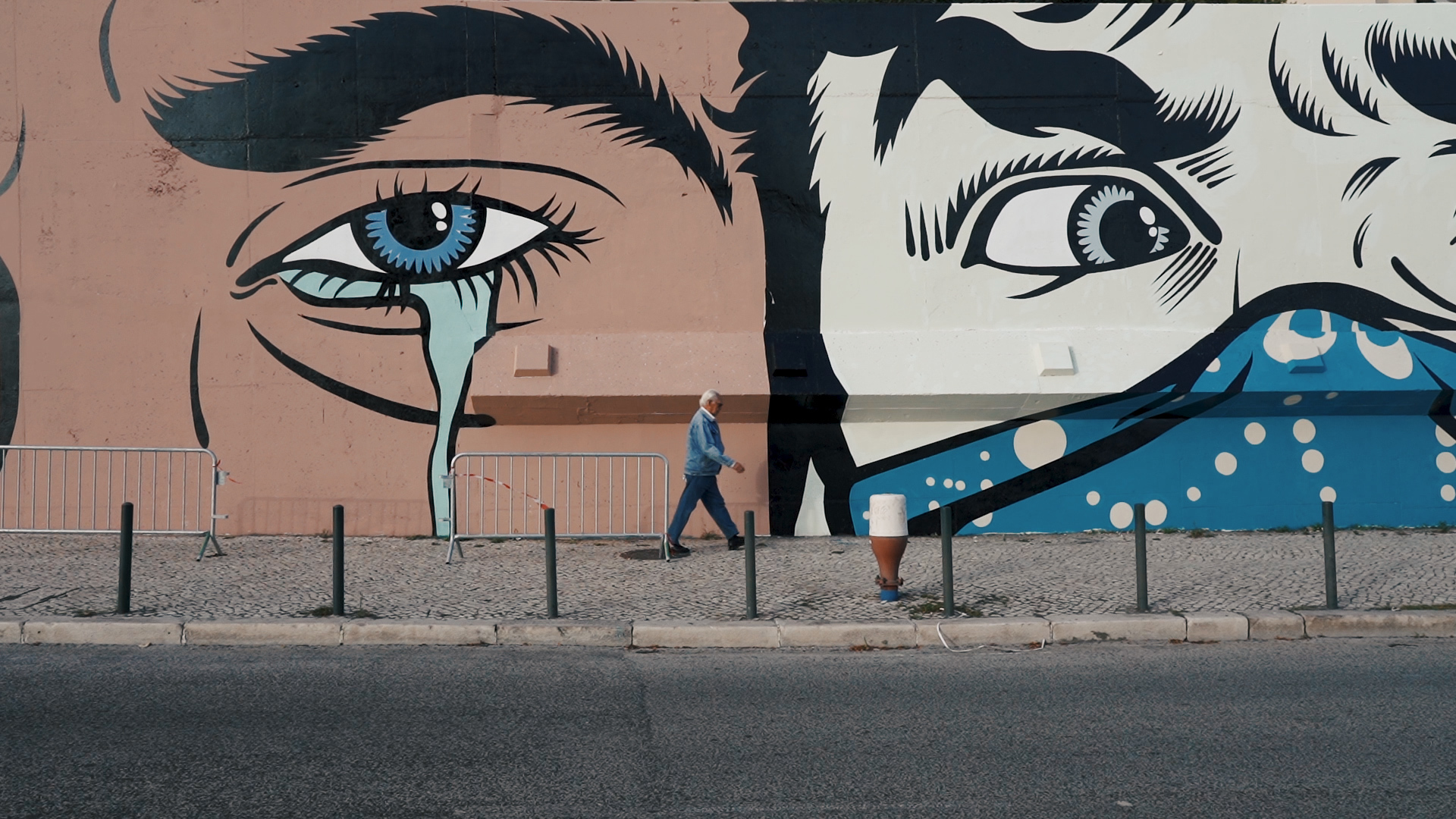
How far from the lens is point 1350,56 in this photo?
42.0 ft

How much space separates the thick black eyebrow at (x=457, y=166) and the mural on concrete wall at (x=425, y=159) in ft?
0.06

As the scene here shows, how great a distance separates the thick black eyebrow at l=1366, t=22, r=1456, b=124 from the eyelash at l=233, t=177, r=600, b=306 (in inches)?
406

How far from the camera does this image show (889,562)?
870 centimetres

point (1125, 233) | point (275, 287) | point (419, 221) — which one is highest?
point (419, 221)

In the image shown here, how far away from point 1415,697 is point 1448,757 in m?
1.26

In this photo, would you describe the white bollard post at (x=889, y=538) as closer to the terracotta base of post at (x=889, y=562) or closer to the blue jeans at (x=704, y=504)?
the terracotta base of post at (x=889, y=562)

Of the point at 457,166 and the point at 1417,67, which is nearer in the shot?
the point at 457,166

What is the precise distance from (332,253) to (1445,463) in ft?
46.1

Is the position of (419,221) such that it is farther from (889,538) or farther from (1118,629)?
(1118,629)

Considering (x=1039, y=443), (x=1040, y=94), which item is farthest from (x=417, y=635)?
(x=1040, y=94)

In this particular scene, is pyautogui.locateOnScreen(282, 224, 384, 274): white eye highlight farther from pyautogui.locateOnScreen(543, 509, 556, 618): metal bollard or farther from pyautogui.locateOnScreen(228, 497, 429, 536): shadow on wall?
pyautogui.locateOnScreen(543, 509, 556, 618): metal bollard

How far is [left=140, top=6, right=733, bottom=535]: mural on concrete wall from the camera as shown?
1211 cm

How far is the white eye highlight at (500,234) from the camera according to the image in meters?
12.2

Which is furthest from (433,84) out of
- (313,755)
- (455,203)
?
(313,755)
